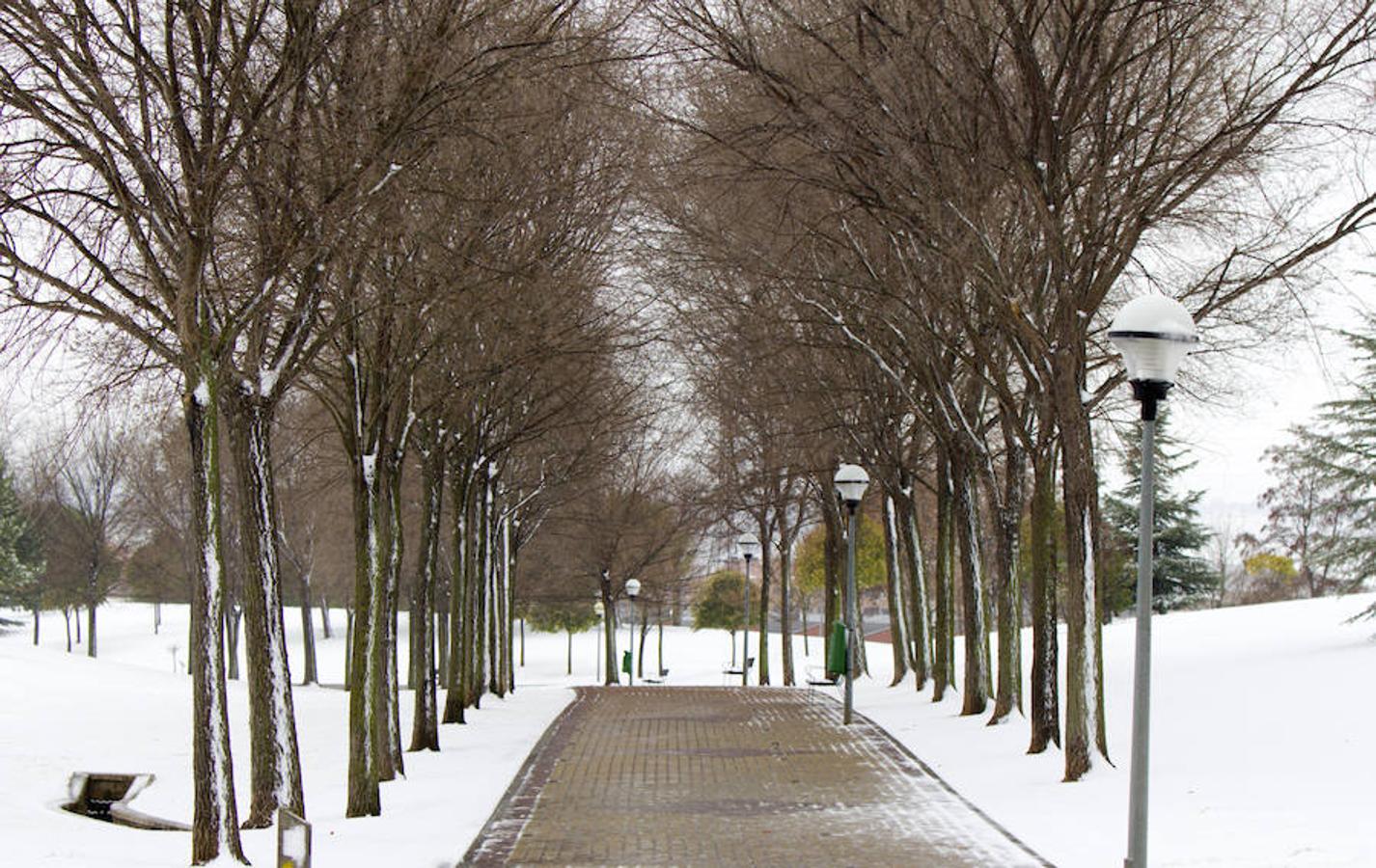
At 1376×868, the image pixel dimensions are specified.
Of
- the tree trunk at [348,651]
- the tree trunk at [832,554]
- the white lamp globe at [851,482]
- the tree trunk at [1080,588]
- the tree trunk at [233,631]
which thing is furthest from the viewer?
the tree trunk at [233,631]

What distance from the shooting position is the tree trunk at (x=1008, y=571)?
20.4 m

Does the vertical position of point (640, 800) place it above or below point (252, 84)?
below

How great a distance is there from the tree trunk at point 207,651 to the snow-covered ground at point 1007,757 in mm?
551

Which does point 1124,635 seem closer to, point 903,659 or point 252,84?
point 903,659

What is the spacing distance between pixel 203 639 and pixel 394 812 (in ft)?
13.8

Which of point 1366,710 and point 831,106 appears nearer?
point 831,106

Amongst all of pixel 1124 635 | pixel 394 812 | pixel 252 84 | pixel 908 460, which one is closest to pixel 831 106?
pixel 252 84

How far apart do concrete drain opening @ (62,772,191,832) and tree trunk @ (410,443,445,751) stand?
3321 mm

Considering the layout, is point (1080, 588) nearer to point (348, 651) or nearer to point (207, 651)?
point (207, 651)

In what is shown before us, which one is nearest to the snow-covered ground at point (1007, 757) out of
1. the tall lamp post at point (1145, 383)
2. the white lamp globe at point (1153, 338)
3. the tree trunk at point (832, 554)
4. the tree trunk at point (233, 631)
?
the tall lamp post at point (1145, 383)

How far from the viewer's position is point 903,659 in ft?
100

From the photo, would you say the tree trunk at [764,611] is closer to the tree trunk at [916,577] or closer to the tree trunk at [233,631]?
the tree trunk at [916,577]

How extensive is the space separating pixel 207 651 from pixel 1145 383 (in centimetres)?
650

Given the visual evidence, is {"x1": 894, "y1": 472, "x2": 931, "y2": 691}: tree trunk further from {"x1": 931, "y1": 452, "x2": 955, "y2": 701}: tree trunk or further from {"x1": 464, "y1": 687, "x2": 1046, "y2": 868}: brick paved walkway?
{"x1": 464, "y1": 687, "x2": 1046, "y2": 868}: brick paved walkway
